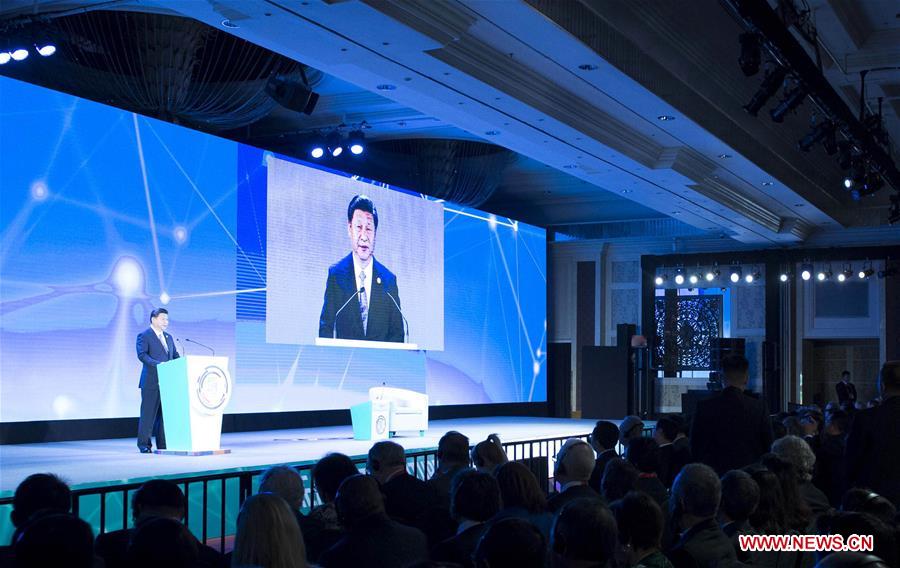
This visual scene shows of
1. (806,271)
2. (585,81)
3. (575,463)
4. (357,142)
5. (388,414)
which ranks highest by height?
(357,142)

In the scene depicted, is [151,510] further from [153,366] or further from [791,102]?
[791,102]

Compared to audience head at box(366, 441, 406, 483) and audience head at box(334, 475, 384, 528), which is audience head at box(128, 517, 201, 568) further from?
audience head at box(366, 441, 406, 483)

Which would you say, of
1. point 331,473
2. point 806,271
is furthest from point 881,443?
point 806,271

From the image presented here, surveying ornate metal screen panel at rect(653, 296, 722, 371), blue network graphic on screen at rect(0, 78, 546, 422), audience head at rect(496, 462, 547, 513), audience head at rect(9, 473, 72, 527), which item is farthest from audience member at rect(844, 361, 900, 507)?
ornate metal screen panel at rect(653, 296, 722, 371)

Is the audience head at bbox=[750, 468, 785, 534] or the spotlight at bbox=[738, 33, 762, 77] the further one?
the spotlight at bbox=[738, 33, 762, 77]

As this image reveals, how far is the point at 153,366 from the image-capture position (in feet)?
29.0

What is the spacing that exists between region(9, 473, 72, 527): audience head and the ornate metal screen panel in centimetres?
1552

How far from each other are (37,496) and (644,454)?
266 centimetres

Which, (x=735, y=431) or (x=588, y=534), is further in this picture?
(x=735, y=431)

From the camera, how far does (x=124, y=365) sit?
966 cm

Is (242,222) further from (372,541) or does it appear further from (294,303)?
(372,541)

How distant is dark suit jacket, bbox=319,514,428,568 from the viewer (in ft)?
9.50

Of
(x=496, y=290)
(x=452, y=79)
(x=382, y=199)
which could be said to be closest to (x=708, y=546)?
(x=452, y=79)

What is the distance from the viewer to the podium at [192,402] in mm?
8219
